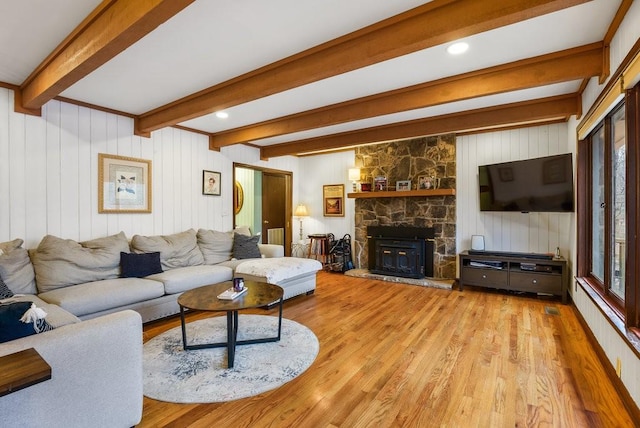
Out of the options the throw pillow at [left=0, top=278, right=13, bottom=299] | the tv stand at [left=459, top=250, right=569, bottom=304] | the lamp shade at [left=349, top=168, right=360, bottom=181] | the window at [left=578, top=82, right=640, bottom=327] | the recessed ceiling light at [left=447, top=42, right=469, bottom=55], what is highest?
the recessed ceiling light at [left=447, top=42, right=469, bottom=55]

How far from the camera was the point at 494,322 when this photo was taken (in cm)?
336

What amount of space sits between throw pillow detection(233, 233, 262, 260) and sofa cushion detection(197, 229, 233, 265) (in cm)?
11

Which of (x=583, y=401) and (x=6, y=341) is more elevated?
(x=6, y=341)

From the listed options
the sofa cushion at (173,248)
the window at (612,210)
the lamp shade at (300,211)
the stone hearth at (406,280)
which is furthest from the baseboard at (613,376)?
Result: the lamp shade at (300,211)

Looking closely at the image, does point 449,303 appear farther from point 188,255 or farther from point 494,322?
point 188,255

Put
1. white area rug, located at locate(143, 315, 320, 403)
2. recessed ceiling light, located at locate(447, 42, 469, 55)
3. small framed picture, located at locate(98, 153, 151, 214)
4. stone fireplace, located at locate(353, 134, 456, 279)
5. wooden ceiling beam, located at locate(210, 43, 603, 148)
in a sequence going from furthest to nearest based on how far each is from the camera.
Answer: stone fireplace, located at locate(353, 134, 456, 279) < small framed picture, located at locate(98, 153, 151, 214) < wooden ceiling beam, located at locate(210, 43, 603, 148) < recessed ceiling light, located at locate(447, 42, 469, 55) < white area rug, located at locate(143, 315, 320, 403)

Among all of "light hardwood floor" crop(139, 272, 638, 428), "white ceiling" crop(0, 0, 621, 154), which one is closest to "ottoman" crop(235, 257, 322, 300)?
"light hardwood floor" crop(139, 272, 638, 428)

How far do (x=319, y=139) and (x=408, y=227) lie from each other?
7.28 ft

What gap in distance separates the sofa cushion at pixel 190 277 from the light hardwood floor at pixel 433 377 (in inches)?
14.6

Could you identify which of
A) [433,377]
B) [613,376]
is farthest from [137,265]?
[613,376]

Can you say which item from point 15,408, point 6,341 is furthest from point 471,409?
point 6,341

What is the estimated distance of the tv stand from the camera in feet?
13.3

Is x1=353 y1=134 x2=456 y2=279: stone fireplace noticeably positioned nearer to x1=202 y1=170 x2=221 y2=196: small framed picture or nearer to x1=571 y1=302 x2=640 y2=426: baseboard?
x1=571 y1=302 x2=640 y2=426: baseboard

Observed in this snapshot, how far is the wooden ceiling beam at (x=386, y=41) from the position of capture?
1.70 meters
